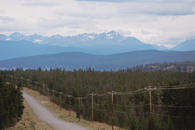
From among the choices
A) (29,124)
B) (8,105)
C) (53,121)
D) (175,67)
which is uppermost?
(8,105)

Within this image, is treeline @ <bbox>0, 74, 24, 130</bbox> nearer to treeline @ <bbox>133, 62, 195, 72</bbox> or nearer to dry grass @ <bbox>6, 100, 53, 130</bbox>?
dry grass @ <bbox>6, 100, 53, 130</bbox>

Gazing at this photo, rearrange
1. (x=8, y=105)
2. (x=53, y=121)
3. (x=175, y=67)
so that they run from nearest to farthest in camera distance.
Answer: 1. (x=8, y=105)
2. (x=53, y=121)
3. (x=175, y=67)

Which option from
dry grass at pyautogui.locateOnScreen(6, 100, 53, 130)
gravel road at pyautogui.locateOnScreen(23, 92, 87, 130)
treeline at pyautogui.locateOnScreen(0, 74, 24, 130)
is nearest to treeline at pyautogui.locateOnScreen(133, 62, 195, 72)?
gravel road at pyautogui.locateOnScreen(23, 92, 87, 130)

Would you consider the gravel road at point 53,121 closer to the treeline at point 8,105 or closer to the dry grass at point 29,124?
the dry grass at point 29,124

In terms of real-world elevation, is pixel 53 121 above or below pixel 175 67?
below

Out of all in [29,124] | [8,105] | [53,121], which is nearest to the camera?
[8,105]

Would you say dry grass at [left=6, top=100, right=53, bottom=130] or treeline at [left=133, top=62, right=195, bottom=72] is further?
treeline at [left=133, top=62, right=195, bottom=72]

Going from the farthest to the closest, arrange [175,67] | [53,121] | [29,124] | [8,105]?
[175,67]
[53,121]
[29,124]
[8,105]

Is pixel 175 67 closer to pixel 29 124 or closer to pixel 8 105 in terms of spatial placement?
pixel 29 124

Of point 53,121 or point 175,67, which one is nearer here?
point 53,121

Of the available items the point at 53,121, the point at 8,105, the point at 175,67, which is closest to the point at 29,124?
the point at 53,121

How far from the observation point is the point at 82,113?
39469 millimetres

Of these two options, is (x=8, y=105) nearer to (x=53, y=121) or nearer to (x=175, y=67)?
(x=53, y=121)

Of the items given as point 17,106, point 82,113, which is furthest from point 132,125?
point 82,113
